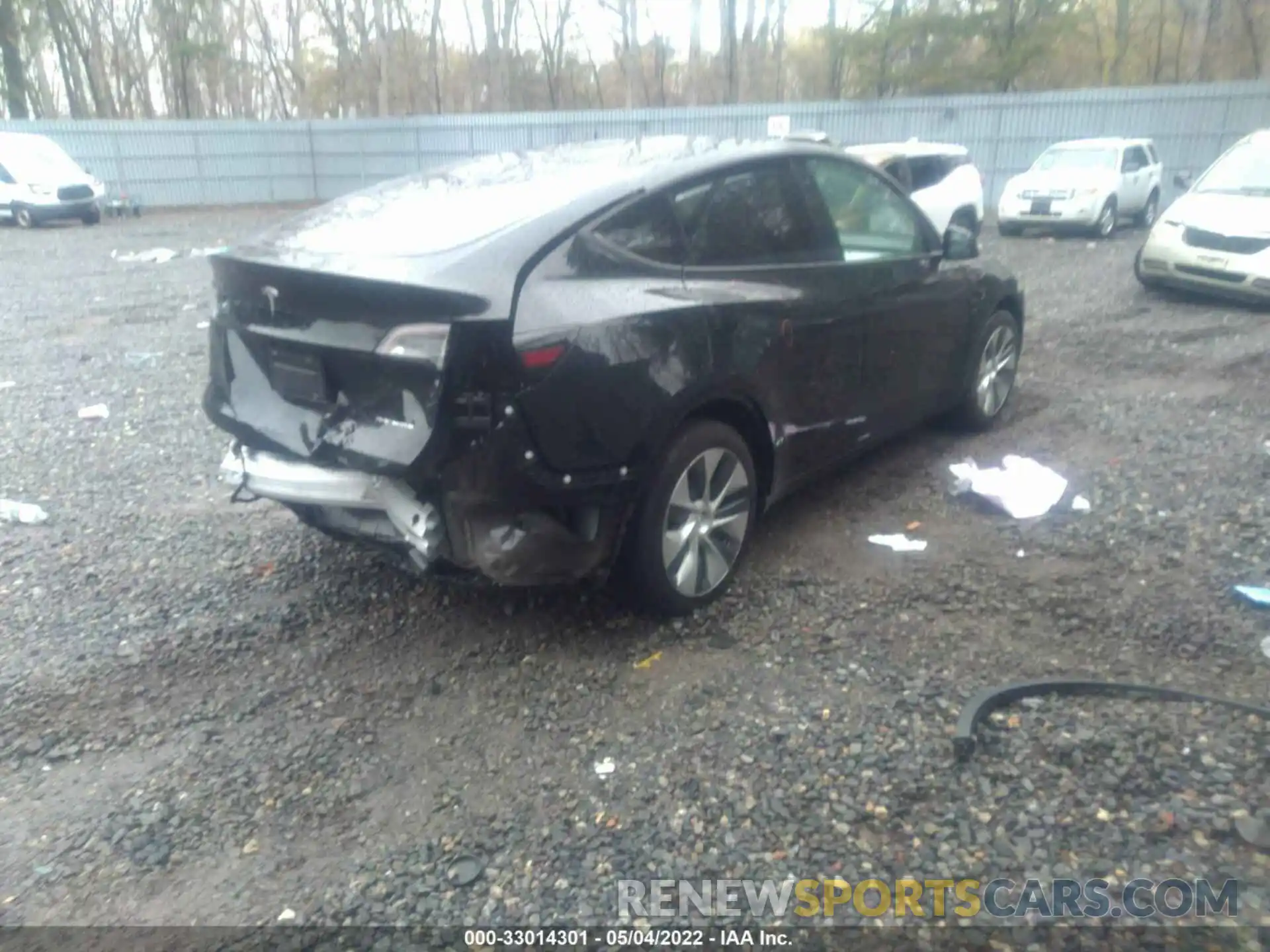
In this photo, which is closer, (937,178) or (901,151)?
(901,151)

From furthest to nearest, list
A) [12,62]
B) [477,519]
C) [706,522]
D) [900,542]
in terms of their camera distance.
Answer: [12,62] < [900,542] < [706,522] < [477,519]

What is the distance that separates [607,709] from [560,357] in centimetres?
117

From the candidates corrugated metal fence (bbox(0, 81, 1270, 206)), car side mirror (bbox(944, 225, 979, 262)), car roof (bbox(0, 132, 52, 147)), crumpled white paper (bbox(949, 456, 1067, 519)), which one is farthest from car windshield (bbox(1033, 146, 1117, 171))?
car roof (bbox(0, 132, 52, 147))

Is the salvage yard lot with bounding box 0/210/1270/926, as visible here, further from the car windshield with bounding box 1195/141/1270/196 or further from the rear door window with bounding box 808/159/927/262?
the car windshield with bounding box 1195/141/1270/196

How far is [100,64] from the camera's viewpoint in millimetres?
41625

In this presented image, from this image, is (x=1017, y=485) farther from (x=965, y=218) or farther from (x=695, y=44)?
(x=695, y=44)

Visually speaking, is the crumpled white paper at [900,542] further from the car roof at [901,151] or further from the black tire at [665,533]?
the car roof at [901,151]

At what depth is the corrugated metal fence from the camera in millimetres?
20328

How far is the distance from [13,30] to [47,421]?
36257 mm

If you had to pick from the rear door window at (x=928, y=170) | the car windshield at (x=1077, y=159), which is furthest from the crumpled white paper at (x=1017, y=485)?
the car windshield at (x=1077, y=159)

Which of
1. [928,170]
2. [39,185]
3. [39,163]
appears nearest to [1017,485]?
[928,170]

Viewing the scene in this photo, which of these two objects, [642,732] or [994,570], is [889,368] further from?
[642,732]

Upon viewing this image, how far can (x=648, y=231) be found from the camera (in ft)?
11.8

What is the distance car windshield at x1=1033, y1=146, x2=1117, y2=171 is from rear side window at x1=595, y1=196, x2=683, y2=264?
50.2ft
